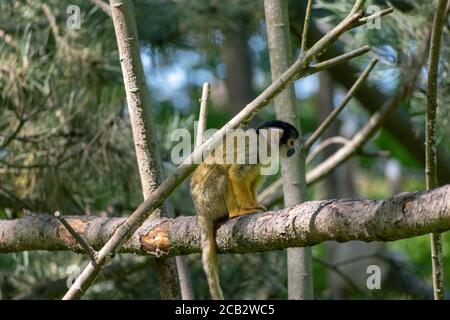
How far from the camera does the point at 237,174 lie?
3346 millimetres

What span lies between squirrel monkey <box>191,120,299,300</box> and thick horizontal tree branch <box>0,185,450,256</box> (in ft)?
1.06

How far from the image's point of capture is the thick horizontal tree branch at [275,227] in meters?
1.95

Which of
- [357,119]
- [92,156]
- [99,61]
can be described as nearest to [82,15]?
[99,61]

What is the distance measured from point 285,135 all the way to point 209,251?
28.8 inches

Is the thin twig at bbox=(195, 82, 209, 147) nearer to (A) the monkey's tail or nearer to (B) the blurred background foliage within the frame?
(A) the monkey's tail

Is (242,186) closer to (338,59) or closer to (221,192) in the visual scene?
(221,192)

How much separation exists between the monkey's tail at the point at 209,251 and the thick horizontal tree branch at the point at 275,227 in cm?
3

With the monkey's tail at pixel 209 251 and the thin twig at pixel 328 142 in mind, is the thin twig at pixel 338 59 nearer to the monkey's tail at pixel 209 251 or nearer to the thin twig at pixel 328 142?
the monkey's tail at pixel 209 251

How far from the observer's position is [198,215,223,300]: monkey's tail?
281 cm

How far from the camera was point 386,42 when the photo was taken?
4.08 meters

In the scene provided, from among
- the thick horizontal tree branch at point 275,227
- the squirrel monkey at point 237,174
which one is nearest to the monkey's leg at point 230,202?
the squirrel monkey at point 237,174

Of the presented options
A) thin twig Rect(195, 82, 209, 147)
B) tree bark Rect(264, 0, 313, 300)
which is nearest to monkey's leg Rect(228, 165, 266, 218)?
tree bark Rect(264, 0, 313, 300)

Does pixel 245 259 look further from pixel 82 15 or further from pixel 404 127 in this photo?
pixel 82 15
